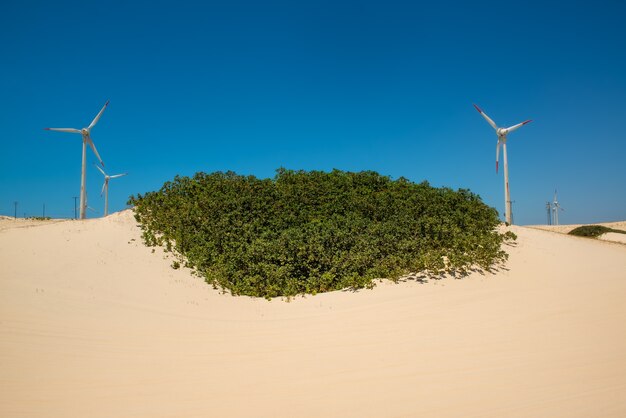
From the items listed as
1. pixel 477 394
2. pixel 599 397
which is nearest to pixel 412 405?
pixel 477 394

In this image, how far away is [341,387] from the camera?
479 centimetres

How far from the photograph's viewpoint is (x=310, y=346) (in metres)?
6.17

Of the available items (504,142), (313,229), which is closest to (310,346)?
(313,229)

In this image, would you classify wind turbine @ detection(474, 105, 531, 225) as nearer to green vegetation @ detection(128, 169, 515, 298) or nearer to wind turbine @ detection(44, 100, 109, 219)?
green vegetation @ detection(128, 169, 515, 298)

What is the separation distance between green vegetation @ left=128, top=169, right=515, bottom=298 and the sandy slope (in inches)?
27.5

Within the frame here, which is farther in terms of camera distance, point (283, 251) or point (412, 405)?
point (283, 251)

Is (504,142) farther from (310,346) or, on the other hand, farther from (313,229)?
(310,346)

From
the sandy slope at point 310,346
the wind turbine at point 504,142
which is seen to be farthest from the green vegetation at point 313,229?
the wind turbine at point 504,142

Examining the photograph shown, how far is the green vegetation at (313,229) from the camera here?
9.48m

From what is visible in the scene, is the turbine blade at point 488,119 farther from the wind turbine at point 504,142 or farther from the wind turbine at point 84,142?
the wind turbine at point 84,142

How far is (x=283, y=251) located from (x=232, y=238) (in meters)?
2.12

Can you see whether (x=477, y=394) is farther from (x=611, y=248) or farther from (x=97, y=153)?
(x=97, y=153)

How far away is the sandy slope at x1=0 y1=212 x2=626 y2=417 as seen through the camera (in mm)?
4441

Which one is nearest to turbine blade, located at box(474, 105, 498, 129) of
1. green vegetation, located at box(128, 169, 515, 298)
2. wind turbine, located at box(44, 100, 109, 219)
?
green vegetation, located at box(128, 169, 515, 298)
